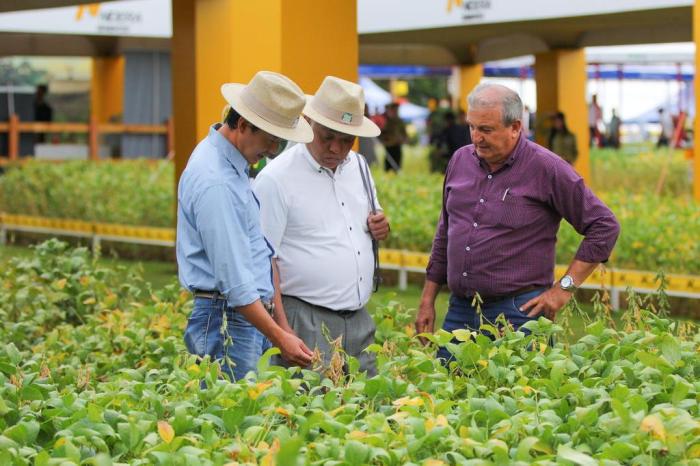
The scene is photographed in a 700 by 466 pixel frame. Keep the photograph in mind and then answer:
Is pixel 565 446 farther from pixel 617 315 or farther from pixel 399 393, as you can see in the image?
pixel 617 315

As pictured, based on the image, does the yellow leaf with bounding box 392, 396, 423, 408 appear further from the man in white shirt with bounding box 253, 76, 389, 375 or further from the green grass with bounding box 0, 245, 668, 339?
the green grass with bounding box 0, 245, 668, 339

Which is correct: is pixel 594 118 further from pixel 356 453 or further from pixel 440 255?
pixel 356 453

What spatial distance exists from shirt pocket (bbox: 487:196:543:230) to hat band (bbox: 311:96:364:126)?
683mm

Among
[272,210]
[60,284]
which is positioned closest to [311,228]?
[272,210]

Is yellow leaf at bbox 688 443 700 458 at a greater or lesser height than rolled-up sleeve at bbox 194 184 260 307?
lesser

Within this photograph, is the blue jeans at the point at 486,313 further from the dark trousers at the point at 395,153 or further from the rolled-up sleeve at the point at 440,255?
the dark trousers at the point at 395,153

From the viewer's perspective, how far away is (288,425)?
12.0 feet

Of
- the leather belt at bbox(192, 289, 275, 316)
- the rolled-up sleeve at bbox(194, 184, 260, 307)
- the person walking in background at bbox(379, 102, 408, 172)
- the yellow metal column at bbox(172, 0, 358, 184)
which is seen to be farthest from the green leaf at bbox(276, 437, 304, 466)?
the person walking in background at bbox(379, 102, 408, 172)

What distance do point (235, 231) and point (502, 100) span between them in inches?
48.3

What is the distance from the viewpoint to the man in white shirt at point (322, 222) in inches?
209

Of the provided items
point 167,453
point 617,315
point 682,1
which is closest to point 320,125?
point 167,453

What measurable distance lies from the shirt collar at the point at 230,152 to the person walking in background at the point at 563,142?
16.9 m

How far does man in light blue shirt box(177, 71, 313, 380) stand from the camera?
473 centimetres

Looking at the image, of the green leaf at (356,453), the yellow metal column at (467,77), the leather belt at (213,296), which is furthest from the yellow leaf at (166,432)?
the yellow metal column at (467,77)
